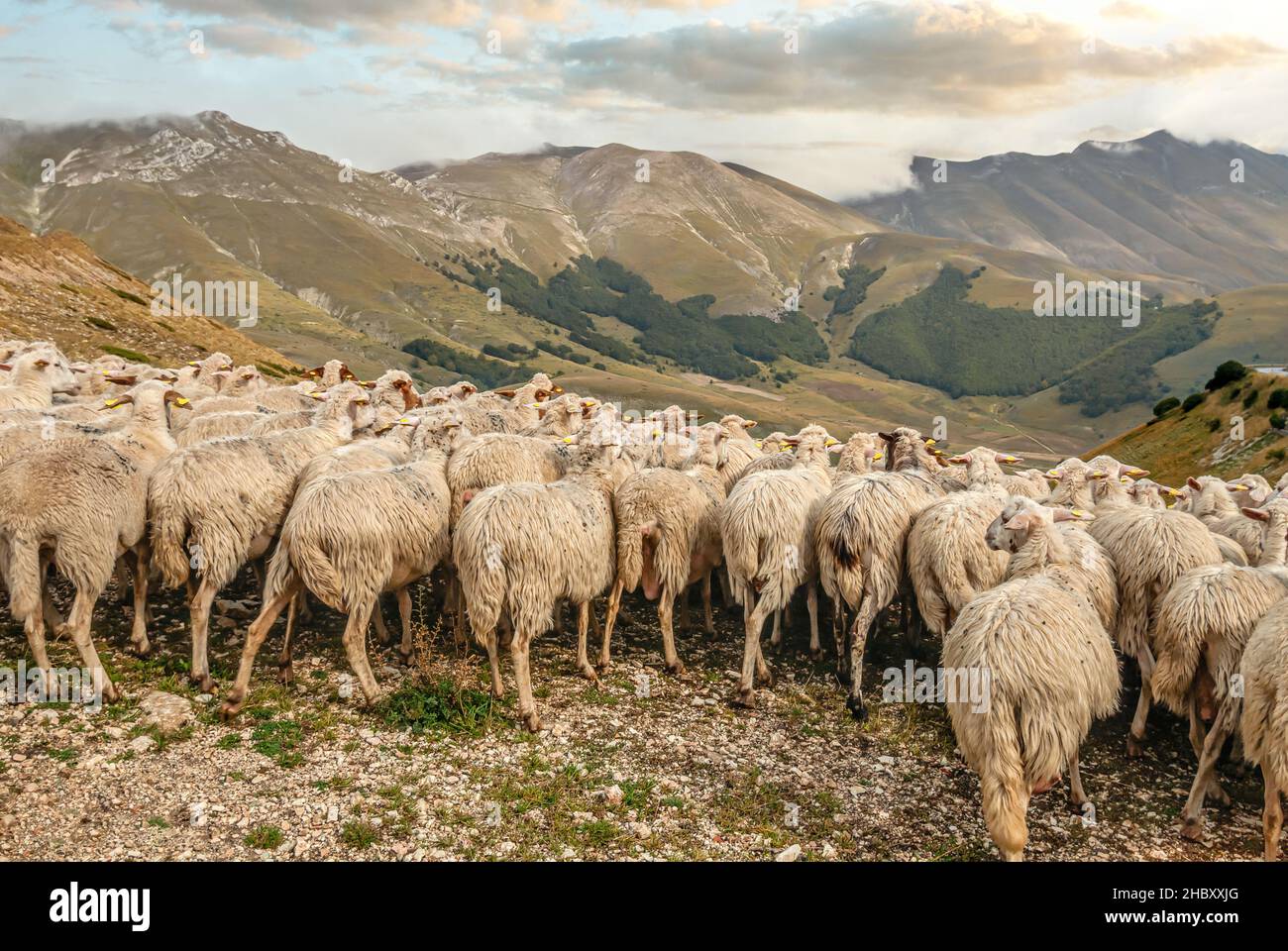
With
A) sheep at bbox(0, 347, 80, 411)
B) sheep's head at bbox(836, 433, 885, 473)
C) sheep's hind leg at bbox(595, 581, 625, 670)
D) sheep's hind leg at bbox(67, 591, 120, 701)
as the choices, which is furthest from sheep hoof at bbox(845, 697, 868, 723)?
sheep at bbox(0, 347, 80, 411)

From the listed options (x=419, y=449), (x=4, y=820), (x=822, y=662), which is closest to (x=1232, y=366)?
(x=822, y=662)

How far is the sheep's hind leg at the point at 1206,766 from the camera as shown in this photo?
8367mm

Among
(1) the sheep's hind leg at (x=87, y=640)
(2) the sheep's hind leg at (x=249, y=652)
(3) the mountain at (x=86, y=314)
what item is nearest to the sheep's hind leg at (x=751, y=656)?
(2) the sheep's hind leg at (x=249, y=652)

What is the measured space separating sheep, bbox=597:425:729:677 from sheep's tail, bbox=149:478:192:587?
515cm

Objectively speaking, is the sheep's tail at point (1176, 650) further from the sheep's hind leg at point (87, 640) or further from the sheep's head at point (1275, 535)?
the sheep's hind leg at point (87, 640)

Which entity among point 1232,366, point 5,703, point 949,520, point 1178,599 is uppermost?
point 1232,366

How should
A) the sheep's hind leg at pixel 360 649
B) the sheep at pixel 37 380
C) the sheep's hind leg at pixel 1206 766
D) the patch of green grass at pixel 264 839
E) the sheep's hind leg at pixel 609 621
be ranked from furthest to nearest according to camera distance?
the sheep at pixel 37 380, the sheep's hind leg at pixel 609 621, the sheep's hind leg at pixel 360 649, the sheep's hind leg at pixel 1206 766, the patch of green grass at pixel 264 839

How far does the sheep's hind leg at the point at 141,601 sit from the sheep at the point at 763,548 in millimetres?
7347

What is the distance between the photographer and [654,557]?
11.4 metres

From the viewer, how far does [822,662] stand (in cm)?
1210

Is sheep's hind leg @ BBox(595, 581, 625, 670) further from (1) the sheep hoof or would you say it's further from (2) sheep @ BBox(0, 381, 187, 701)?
(2) sheep @ BBox(0, 381, 187, 701)

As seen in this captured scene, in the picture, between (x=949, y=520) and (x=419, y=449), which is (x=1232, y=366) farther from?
(x=419, y=449)

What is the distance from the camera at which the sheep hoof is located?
10.4 metres
